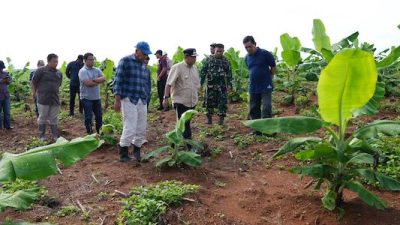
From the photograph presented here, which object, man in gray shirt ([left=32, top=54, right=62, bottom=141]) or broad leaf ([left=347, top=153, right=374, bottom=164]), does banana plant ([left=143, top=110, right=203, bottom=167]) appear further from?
A: man in gray shirt ([left=32, top=54, right=62, bottom=141])

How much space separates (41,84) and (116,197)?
3.61 m

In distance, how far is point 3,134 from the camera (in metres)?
9.39

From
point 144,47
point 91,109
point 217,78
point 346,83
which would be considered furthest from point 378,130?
point 91,109

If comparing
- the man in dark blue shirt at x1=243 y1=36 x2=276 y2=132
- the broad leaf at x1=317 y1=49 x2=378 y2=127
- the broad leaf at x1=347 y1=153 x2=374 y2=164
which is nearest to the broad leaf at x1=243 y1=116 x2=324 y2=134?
the broad leaf at x1=317 y1=49 x2=378 y2=127

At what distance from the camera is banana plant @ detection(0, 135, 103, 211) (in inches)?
115

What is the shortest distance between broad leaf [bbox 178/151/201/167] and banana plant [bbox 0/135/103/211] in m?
2.59

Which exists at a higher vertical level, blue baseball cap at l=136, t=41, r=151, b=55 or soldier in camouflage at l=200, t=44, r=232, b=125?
blue baseball cap at l=136, t=41, r=151, b=55

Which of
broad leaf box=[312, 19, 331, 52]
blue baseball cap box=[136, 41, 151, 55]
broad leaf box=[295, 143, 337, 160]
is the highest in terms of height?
broad leaf box=[312, 19, 331, 52]

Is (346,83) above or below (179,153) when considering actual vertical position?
above

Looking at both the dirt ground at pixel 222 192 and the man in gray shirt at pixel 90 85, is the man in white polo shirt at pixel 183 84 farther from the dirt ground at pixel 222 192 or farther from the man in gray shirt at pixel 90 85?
the man in gray shirt at pixel 90 85

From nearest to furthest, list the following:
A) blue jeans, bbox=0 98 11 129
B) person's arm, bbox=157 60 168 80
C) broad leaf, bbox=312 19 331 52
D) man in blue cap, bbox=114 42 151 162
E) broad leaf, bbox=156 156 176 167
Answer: broad leaf, bbox=156 156 176 167
man in blue cap, bbox=114 42 151 162
broad leaf, bbox=312 19 331 52
blue jeans, bbox=0 98 11 129
person's arm, bbox=157 60 168 80

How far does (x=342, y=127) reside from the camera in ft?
13.3

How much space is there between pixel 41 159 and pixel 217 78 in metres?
5.84

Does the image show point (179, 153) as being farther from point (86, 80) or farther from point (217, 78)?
point (217, 78)
